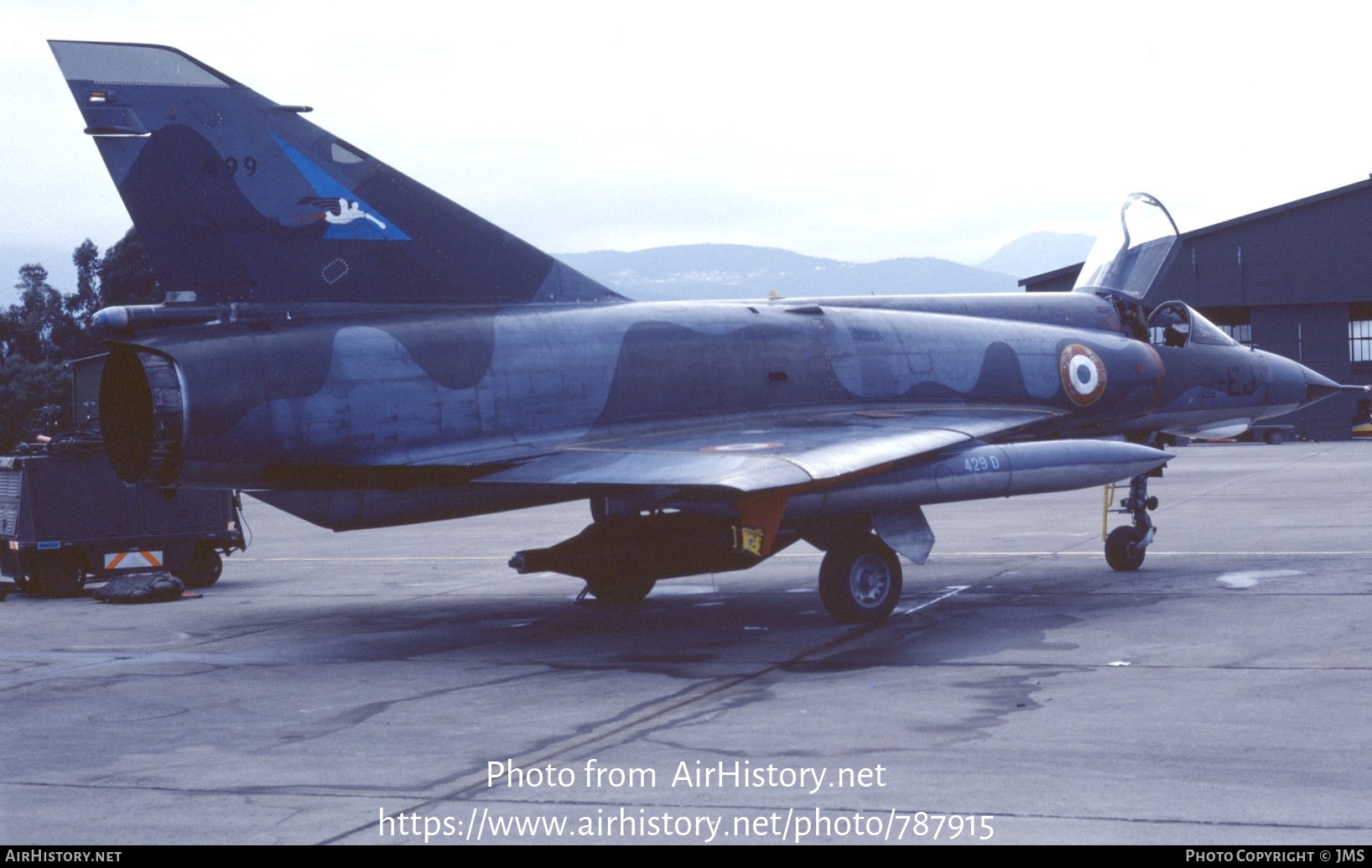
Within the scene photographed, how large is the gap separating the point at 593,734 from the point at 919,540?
481 cm

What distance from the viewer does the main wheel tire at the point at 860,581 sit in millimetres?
12266

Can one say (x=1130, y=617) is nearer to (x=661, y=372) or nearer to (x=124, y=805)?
(x=661, y=372)

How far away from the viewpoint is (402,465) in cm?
1122

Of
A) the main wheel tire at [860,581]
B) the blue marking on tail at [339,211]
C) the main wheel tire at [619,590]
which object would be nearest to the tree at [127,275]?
the main wheel tire at [619,590]

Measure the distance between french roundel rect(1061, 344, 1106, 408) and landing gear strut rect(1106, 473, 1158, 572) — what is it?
105 cm

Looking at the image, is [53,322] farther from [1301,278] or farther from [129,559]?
[1301,278]

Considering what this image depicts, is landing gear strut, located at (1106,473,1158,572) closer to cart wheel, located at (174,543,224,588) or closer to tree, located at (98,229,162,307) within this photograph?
cart wheel, located at (174,543,224,588)

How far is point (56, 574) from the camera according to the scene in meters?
17.6

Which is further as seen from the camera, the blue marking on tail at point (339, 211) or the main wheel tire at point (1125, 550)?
the main wheel tire at point (1125, 550)

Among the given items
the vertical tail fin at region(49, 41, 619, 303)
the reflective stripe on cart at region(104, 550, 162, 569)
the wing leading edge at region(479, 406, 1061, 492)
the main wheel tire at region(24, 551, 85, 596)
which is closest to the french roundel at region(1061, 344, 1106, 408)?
the wing leading edge at region(479, 406, 1061, 492)

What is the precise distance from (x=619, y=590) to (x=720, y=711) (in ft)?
18.7

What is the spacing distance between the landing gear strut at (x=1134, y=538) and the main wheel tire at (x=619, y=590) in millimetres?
5121

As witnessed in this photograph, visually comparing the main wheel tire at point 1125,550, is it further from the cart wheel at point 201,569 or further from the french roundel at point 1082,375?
the cart wheel at point 201,569
